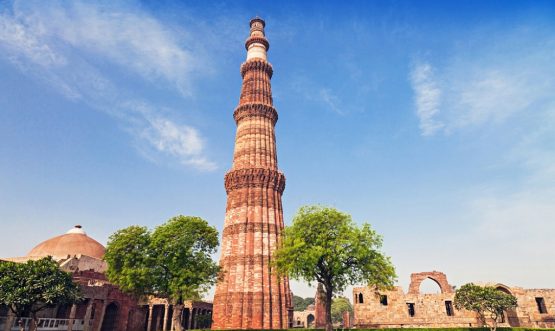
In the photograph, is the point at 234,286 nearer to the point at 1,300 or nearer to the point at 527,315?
the point at 1,300

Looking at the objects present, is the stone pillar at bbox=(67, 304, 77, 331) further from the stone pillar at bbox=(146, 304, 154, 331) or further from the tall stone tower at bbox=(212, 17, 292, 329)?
the tall stone tower at bbox=(212, 17, 292, 329)

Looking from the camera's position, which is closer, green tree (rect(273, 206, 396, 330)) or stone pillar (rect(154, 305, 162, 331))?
green tree (rect(273, 206, 396, 330))

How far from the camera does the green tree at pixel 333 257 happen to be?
25.8 meters

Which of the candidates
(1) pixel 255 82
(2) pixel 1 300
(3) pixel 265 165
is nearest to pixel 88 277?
(2) pixel 1 300

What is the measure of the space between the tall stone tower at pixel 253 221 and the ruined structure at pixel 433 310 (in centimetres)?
1089

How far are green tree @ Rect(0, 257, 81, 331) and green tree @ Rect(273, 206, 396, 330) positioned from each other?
16.8 metres

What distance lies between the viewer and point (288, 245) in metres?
28.1

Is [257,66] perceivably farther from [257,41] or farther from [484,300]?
[484,300]

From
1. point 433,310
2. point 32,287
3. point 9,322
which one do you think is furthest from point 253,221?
point 433,310

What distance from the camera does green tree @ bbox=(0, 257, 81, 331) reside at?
24344 mm

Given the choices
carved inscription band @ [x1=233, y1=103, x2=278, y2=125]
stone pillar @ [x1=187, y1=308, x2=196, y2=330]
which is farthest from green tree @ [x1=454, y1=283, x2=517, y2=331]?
stone pillar @ [x1=187, y1=308, x2=196, y2=330]

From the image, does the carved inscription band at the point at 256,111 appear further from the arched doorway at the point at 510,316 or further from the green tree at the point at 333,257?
the arched doorway at the point at 510,316

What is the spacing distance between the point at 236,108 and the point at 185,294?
2617 cm

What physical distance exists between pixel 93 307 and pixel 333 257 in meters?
26.3
